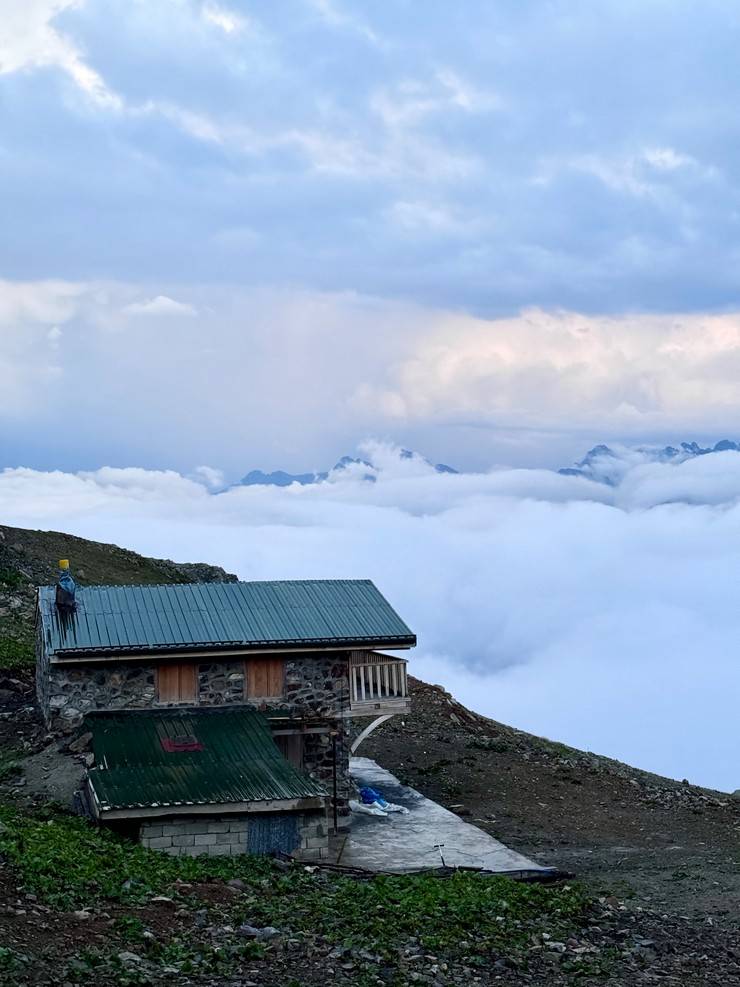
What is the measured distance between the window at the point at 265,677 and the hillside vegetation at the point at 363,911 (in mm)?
5080

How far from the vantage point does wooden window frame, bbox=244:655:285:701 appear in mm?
27734

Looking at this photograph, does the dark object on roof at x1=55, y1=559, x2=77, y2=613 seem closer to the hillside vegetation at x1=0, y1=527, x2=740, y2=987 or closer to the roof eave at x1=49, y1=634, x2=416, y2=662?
the roof eave at x1=49, y1=634, x2=416, y2=662

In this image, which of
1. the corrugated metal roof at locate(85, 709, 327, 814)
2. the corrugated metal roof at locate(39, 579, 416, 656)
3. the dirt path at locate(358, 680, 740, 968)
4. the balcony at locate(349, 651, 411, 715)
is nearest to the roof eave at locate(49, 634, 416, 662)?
the corrugated metal roof at locate(39, 579, 416, 656)

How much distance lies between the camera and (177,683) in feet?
89.2

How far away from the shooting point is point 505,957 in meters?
17.1

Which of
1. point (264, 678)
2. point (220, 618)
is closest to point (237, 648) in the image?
point (264, 678)

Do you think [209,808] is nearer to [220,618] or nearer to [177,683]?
[177,683]

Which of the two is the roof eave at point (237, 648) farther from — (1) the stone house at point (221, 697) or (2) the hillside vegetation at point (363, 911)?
(2) the hillside vegetation at point (363, 911)

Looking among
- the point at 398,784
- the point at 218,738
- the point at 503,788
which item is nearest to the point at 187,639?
the point at 218,738

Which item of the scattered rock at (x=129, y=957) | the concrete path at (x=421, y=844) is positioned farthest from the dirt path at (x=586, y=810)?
the scattered rock at (x=129, y=957)

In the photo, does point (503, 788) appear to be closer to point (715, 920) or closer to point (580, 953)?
point (715, 920)

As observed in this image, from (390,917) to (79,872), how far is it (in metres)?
5.17

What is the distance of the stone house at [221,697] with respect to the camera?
74.8 feet

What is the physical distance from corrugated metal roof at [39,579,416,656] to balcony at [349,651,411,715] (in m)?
0.98
